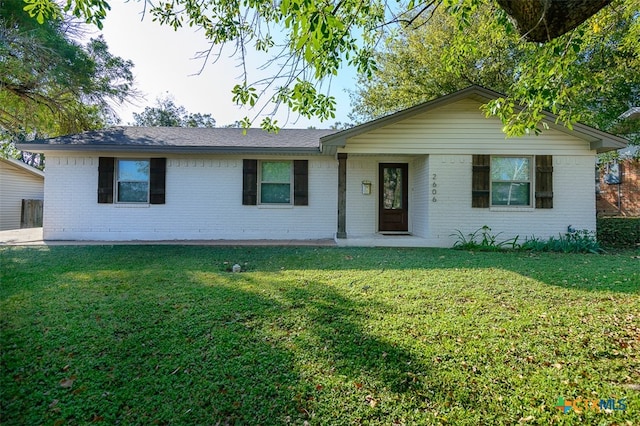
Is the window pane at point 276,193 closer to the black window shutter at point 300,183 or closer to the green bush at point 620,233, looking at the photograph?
the black window shutter at point 300,183

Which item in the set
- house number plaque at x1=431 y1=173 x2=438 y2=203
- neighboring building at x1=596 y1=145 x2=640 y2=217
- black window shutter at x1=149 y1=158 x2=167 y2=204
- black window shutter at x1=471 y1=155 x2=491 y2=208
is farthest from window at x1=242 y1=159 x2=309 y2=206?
neighboring building at x1=596 y1=145 x2=640 y2=217

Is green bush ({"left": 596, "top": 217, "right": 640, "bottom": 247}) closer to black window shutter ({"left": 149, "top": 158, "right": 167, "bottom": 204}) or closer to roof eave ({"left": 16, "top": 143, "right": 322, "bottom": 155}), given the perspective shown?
roof eave ({"left": 16, "top": 143, "right": 322, "bottom": 155})

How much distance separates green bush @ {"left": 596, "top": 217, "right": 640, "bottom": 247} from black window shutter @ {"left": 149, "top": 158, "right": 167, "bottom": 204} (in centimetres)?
1223

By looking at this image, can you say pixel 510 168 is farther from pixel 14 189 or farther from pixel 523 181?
pixel 14 189

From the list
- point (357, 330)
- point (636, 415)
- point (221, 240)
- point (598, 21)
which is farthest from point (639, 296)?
point (221, 240)

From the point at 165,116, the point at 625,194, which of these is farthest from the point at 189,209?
the point at 165,116

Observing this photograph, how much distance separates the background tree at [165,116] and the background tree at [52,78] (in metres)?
17.4

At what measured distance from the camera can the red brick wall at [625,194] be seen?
1643cm

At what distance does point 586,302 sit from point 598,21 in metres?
5.96

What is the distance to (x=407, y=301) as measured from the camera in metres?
3.82

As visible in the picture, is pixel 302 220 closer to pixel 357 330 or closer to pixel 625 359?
pixel 357 330

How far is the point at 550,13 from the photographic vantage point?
246 cm

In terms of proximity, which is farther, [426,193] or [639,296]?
[426,193]

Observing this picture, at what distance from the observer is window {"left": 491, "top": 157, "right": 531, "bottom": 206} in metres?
8.32
